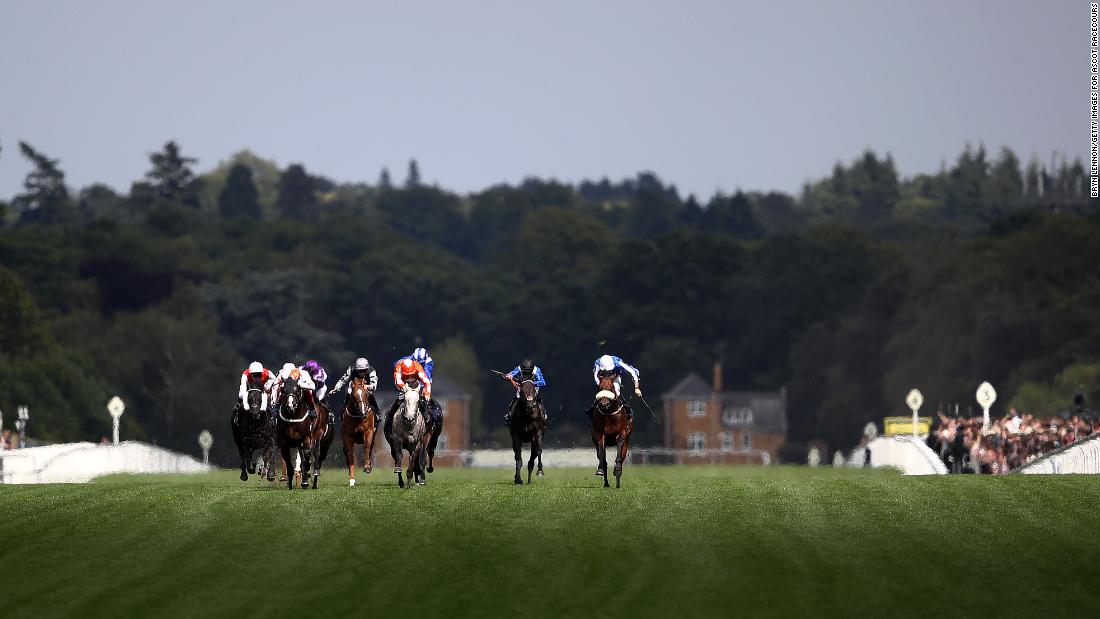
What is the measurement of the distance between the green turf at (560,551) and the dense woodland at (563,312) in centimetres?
7893

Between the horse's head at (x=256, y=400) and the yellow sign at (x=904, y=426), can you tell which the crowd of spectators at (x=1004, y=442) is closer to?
the horse's head at (x=256, y=400)

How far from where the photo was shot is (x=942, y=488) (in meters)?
34.3

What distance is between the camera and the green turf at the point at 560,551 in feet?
75.7

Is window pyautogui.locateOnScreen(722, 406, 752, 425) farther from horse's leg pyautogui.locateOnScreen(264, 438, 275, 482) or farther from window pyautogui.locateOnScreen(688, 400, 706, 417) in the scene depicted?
horse's leg pyautogui.locateOnScreen(264, 438, 275, 482)

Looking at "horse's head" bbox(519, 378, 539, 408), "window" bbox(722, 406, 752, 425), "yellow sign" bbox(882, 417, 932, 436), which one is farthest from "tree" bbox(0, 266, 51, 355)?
"horse's head" bbox(519, 378, 539, 408)

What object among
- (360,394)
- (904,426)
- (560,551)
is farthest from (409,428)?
(904,426)

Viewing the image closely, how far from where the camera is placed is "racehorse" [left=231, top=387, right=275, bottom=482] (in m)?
37.8

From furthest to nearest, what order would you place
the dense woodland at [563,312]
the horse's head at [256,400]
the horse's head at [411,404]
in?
1. the dense woodland at [563,312]
2. the horse's head at [256,400]
3. the horse's head at [411,404]

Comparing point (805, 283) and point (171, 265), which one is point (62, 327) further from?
point (805, 283)

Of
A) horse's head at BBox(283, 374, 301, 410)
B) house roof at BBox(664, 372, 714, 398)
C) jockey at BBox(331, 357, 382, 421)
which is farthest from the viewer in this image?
house roof at BBox(664, 372, 714, 398)

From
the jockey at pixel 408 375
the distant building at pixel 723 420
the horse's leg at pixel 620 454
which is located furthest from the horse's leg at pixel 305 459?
the distant building at pixel 723 420

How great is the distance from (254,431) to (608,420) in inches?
235

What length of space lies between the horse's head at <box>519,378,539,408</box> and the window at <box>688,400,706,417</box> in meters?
119

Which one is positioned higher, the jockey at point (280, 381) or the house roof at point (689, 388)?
the house roof at point (689, 388)
